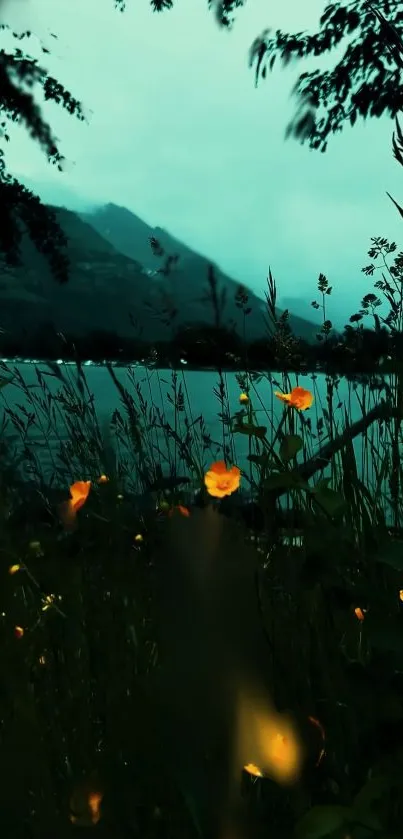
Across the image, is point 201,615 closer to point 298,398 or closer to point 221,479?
point 221,479

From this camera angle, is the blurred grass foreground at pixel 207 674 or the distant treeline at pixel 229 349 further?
the distant treeline at pixel 229 349

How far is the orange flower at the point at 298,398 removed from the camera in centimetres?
147

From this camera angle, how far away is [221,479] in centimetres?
114

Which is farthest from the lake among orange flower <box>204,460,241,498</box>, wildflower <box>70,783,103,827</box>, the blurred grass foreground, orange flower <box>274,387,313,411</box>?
wildflower <box>70,783,103,827</box>

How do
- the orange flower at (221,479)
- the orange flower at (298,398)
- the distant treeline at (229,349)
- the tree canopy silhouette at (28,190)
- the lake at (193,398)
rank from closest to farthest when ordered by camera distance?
the orange flower at (221,479) → the orange flower at (298,398) → the distant treeline at (229,349) → the lake at (193,398) → the tree canopy silhouette at (28,190)

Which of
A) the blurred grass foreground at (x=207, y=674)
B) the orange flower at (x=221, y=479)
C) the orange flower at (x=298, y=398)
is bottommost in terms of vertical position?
the blurred grass foreground at (x=207, y=674)

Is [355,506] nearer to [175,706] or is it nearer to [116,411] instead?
[116,411]

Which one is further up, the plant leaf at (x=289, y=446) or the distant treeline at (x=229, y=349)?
the distant treeline at (x=229, y=349)

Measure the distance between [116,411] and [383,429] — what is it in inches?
37.4

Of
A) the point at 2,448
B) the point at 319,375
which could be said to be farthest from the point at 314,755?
the point at 319,375

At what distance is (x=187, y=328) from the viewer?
282 cm

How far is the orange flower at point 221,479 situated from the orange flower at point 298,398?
343 mm

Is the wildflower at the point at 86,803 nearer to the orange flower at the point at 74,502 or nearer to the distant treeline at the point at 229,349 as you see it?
the orange flower at the point at 74,502

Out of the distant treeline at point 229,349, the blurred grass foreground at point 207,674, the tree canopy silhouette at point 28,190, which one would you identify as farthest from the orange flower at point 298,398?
the tree canopy silhouette at point 28,190
